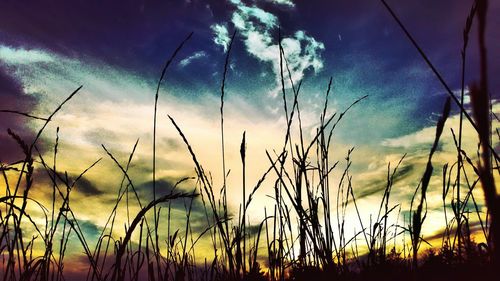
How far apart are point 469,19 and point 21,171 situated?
2.06 m

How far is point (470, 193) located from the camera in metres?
2.62

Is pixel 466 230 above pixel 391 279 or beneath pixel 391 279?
above

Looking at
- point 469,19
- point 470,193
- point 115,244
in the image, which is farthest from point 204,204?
point 469,19

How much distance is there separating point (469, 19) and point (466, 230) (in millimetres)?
2391

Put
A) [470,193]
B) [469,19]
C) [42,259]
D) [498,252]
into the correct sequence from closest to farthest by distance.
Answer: [498,252]
[469,19]
[42,259]
[470,193]

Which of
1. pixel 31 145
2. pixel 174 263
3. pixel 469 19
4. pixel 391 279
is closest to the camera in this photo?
pixel 469 19

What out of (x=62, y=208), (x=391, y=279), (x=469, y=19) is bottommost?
(x=391, y=279)

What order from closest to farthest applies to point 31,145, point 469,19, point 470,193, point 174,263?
point 469,19 < point 31,145 < point 470,193 < point 174,263

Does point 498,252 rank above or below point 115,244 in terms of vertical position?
below

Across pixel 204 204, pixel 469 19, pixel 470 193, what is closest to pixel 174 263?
pixel 204 204

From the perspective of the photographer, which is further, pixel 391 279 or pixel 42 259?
pixel 42 259

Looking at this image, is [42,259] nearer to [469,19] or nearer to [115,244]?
[115,244]

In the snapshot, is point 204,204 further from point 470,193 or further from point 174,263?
point 470,193

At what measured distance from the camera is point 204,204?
298cm
